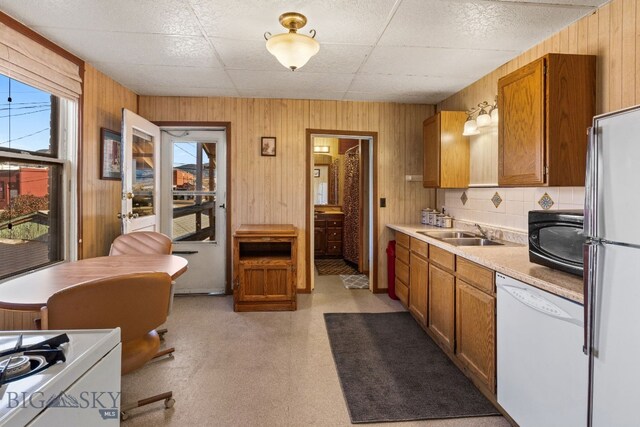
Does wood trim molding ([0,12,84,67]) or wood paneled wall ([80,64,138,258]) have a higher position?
wood trim molding ([0,12,84,67])

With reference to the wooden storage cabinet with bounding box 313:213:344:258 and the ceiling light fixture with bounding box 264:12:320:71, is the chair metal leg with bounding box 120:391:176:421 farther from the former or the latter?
the wooden storage cabinet with bounding box 313:213:344:258

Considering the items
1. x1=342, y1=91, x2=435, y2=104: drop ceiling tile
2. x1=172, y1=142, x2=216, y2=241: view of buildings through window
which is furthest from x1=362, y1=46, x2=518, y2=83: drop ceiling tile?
x1=172, y1=142, x2=216, y2=241: view of buildings through window

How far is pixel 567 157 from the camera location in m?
2.21

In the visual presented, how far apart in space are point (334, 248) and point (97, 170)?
4.21 meters

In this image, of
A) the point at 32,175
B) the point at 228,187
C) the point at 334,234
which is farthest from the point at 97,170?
the point at 334,234

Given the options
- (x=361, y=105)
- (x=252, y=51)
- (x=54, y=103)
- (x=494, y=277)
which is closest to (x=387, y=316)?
(x=494, y=277)

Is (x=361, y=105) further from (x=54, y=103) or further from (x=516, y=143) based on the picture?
(x=54, y=103)

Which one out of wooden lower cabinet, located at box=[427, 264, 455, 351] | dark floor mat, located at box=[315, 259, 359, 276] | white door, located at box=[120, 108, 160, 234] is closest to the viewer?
wooden lower cabinet, located at box=[427, 264, 455, 351]

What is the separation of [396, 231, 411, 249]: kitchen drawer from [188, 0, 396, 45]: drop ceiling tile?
76.4 inches

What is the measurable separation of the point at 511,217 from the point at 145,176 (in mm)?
3568

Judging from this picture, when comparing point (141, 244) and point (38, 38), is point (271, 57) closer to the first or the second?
point (38, 38)

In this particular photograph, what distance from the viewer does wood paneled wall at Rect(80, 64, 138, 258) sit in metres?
3.09

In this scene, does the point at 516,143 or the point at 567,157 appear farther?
the point at 516,143

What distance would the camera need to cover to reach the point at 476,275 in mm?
2264
